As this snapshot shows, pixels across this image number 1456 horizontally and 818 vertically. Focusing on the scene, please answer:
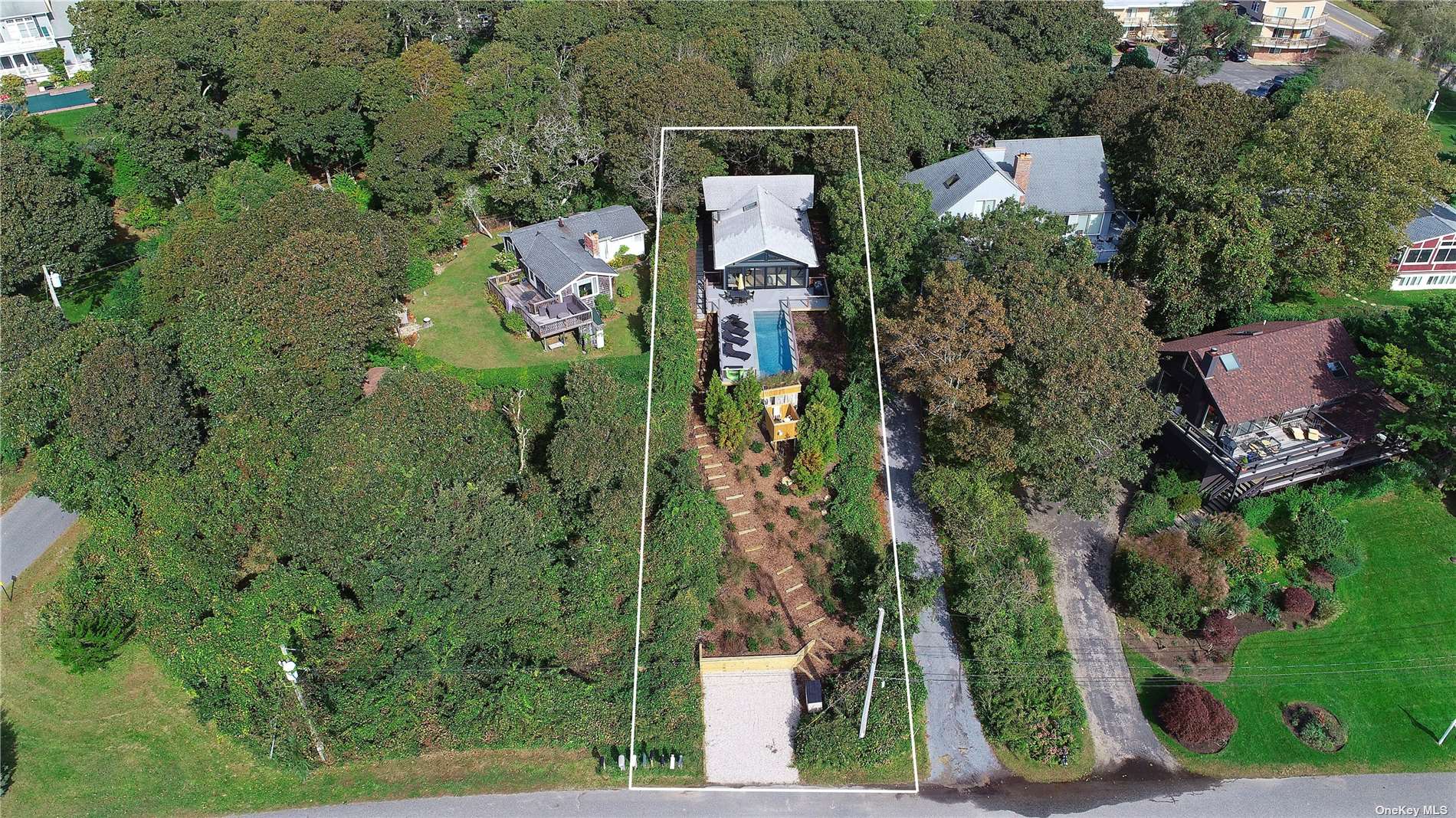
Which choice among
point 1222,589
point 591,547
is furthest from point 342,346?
point 1222,589

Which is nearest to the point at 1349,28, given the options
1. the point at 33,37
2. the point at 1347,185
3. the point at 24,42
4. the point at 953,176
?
the point at 1347,185

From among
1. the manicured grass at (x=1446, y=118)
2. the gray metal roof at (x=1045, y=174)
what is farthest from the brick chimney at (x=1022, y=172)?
the manicured grass at (x=1446, y=118)

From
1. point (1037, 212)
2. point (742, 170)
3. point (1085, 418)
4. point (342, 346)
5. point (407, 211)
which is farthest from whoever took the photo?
point (742, 170)

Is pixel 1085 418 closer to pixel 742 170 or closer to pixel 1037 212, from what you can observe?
pixel 1037 212

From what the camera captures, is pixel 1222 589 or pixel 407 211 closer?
pixel 1222 589

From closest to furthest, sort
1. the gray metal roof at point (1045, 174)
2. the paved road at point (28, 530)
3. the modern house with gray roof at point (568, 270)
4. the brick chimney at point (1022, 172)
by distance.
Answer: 1. the paved road at point (28, 530)
2. the modern house with gray roof at point (568, 270)
3. the brick chimney at point (1022, 172)
4. the gray metal roof at point (1045, 174)

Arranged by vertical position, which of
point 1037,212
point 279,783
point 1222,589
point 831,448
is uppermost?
point 1037,212

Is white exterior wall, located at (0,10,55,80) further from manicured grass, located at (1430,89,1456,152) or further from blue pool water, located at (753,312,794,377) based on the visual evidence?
manicured grass, located at (1430,89,1456,152)

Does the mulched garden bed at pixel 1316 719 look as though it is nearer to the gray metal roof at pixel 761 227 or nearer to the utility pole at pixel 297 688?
the gray metal roof at pixel 761 227
